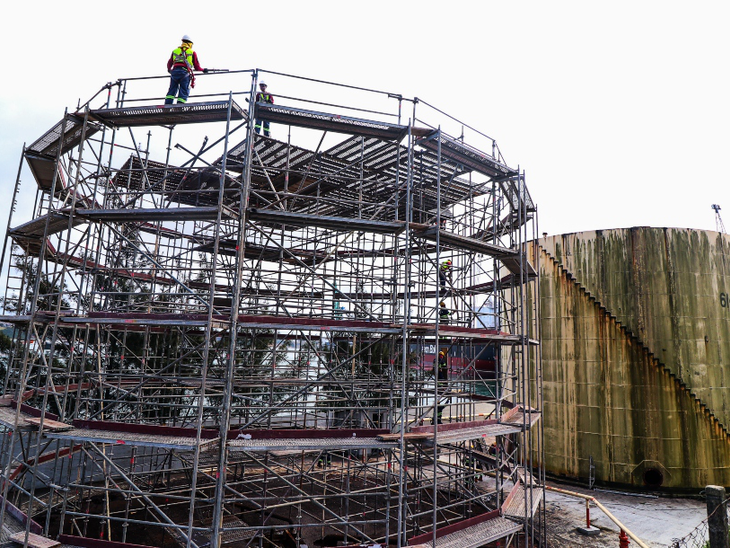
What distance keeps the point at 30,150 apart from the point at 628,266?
20.5 m

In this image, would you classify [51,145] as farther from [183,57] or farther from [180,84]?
[183,57]

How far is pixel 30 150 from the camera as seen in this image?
12.4 meters

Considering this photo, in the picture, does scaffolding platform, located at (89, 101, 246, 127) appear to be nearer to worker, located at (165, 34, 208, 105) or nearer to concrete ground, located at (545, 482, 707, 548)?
worker, located at (165, 34, 208, 105)

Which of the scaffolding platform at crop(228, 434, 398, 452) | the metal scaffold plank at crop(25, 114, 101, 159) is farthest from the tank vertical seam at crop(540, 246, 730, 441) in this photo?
the metal scaffold plank at crop(25, 114, 101, 159)

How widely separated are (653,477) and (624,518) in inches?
135

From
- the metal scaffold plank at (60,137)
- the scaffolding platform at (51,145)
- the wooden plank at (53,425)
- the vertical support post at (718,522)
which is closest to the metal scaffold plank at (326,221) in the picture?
the scaffolding platform at (51,145)

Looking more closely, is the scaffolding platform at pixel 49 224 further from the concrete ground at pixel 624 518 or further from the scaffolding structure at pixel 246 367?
the concrete ground at pixel 624 518

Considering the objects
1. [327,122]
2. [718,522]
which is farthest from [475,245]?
[718,522]

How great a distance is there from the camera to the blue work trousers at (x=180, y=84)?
35.4 ft

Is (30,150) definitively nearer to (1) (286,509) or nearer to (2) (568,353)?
(1) (286,509)

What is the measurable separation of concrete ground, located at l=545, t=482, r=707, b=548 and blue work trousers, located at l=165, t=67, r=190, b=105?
14.6 m

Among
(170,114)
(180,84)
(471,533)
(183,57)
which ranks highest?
(183,57)

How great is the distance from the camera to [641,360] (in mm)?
16625

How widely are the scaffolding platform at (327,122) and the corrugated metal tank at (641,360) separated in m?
11.3
